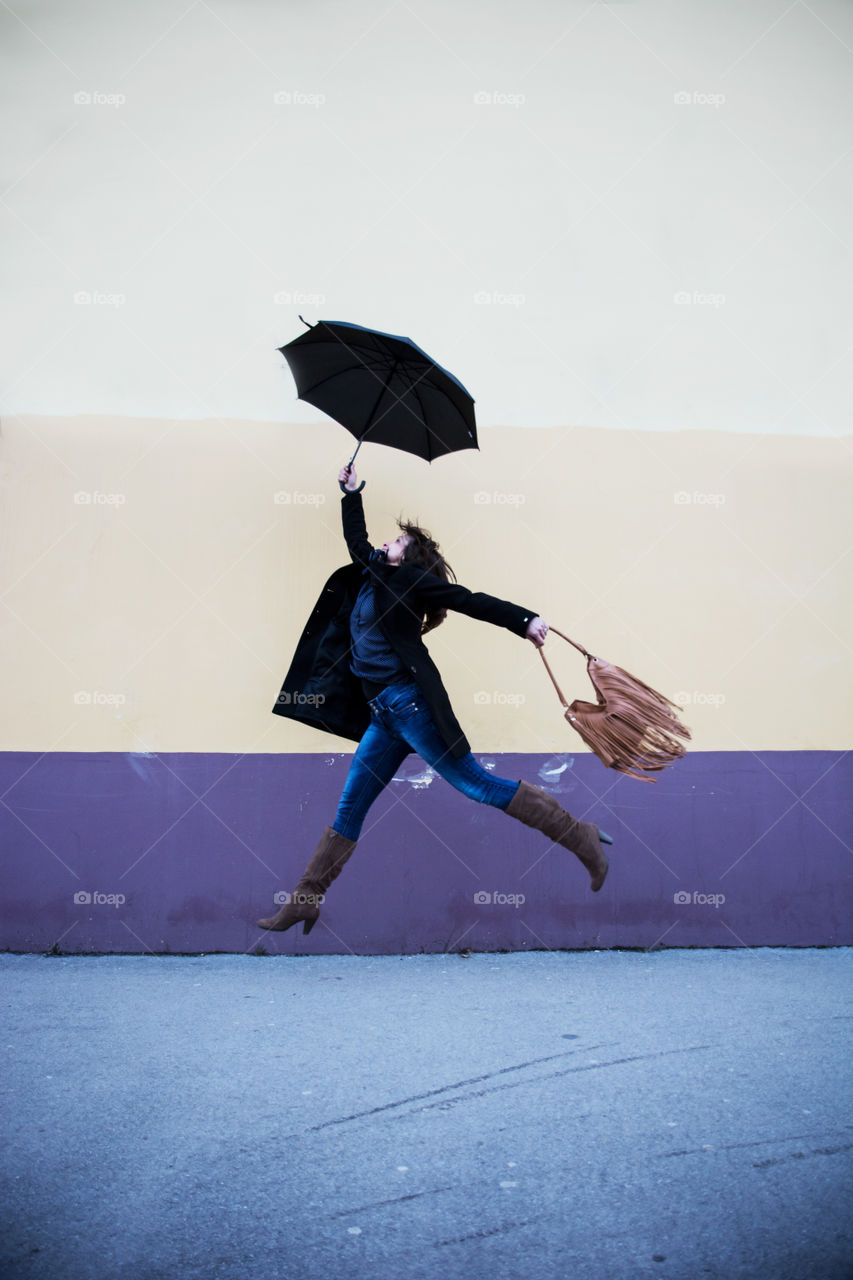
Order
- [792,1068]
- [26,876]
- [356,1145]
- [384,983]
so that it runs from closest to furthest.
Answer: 1. [356,1145]
2. [792,1068]
3. [384,983]
4. [26,876]

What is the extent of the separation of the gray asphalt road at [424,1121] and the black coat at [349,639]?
1267 millimetres

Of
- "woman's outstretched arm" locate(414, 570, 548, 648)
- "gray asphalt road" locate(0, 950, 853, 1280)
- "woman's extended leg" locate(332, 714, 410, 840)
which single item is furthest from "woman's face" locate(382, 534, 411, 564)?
"gray asphalt road" locate(0, 950, 853, 1280)

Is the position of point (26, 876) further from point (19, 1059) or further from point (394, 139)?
point (394, 139)

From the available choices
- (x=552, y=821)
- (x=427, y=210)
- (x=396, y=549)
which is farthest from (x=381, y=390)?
(x=552, y=821)

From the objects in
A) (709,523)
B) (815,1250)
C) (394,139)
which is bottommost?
(815,1250)

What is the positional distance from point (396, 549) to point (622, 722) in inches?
53.4

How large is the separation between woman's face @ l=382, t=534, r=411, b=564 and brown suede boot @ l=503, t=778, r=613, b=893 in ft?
4.02

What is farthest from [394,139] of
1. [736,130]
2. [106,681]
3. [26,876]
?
[26,876]

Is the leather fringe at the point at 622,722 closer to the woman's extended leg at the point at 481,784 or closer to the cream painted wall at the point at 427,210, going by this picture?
the woman's extended leg at the point at 481,784

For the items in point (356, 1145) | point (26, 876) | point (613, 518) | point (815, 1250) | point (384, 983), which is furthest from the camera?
point (613, 518)

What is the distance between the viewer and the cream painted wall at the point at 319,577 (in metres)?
5.30

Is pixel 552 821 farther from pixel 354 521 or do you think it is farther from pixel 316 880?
pixel 354 521

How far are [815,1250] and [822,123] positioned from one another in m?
5.86

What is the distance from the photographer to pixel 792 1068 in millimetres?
3625
